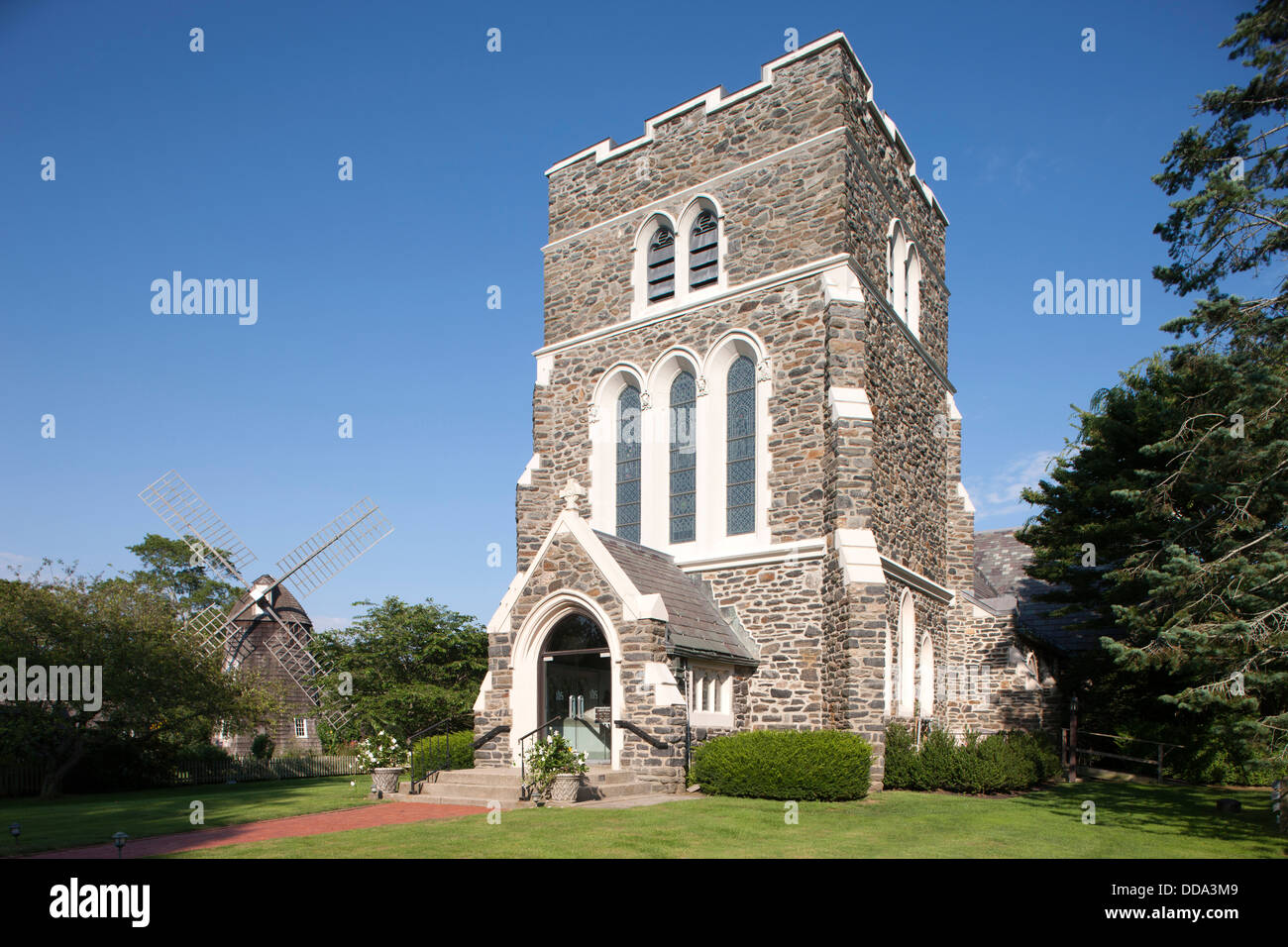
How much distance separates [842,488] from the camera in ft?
66.7

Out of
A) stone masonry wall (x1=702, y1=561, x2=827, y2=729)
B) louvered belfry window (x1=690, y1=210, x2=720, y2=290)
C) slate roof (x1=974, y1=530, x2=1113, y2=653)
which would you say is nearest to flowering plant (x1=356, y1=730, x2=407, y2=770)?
stone masonry wall (x1=702, y1=561, x2=827, y2=729)

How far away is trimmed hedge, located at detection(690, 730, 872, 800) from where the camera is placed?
1645 centimetres

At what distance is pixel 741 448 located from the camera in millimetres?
22500

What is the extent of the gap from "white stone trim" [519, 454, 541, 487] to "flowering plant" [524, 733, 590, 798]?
10639 millimetres

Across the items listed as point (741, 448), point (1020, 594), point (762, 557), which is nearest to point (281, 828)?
point (762, 557)

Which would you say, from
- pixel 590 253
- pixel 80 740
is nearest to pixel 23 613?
pixel 80 740

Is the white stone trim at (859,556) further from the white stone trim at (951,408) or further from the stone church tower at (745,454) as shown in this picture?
the white stone trim at (951,408)

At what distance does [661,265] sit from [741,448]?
5720 mm

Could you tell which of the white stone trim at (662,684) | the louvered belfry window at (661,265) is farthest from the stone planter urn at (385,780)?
the louvered belfry window at (661,265)

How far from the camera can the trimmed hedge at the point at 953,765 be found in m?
18.2

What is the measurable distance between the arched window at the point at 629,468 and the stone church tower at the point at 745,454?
0.07 m

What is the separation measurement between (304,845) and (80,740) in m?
15.4
